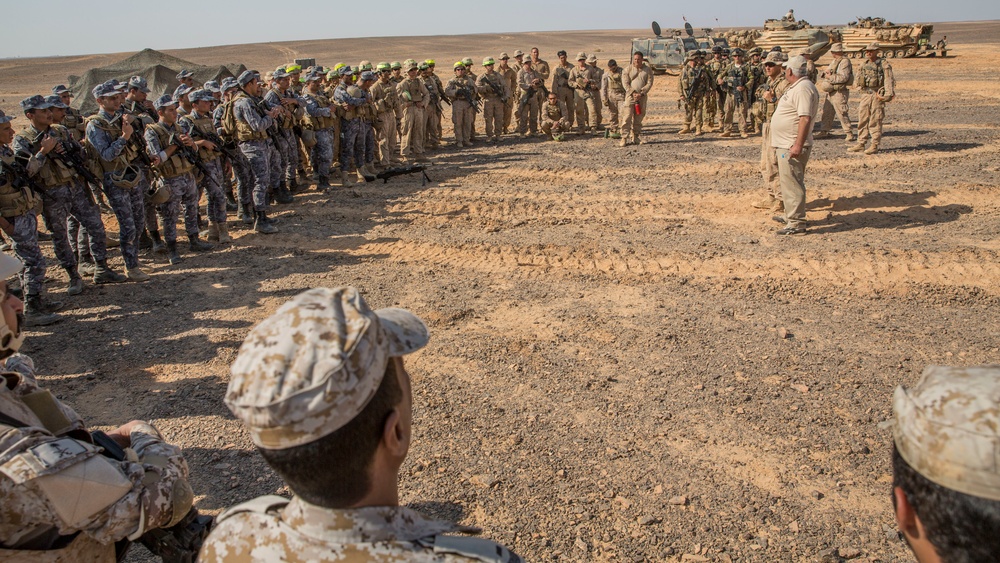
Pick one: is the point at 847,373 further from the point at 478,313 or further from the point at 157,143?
the point at 157,143

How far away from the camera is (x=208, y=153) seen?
886 cm

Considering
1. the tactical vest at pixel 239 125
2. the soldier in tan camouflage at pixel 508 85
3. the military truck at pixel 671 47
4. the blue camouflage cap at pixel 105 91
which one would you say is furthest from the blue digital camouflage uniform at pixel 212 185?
the military truck at pixel 671 47

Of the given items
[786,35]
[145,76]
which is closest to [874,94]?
[145,76]

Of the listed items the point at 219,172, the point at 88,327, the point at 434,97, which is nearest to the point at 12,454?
the point at 88,327

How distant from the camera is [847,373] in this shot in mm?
5102

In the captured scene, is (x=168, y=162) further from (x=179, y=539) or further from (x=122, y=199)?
(x=179, y=539)

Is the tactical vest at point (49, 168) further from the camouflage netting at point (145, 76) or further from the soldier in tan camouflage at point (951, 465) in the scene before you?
the camouflage netting at point (145, 76)

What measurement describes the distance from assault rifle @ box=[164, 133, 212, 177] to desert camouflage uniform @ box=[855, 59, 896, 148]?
10.3 meters

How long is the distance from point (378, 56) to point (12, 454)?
6541 centimetres

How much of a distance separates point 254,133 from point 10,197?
313cm

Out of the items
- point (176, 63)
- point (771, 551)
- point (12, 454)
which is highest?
point (176, 63)

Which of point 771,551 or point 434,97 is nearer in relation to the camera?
point 771,551

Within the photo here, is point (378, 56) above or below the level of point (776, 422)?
above

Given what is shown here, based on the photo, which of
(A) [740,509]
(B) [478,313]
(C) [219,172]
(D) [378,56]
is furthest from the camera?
(D) [378,56]
